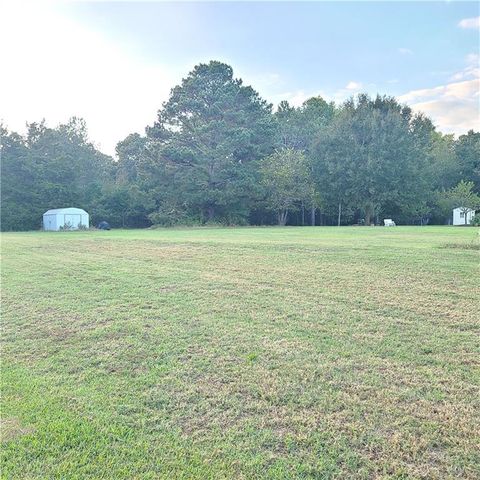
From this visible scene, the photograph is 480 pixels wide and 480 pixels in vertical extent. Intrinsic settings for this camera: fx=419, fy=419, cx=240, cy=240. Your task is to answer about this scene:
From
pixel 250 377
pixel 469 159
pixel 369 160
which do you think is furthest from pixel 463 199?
pixel 250 377

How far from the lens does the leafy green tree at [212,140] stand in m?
27.8

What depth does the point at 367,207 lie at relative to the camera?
102 ft

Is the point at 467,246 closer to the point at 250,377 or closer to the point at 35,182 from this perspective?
the point at 250,377

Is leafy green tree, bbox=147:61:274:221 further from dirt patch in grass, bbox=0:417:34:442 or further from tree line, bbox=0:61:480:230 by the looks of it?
dirt patch in grass, bbox=0:417:34:442

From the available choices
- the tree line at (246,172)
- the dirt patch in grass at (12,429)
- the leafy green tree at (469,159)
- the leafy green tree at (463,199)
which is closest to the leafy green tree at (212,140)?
the tree line at (246,172)

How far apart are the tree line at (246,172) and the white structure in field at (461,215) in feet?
1.46

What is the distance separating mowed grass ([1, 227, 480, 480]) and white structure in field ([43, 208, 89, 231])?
24420 mm

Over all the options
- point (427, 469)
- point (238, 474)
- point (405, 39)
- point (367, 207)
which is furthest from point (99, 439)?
point (367, 207)

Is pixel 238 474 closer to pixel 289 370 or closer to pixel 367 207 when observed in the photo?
pixel 289 370

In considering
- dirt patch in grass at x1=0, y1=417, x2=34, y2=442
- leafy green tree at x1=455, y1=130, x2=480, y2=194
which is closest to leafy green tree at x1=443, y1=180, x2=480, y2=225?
leafy green tree at x1=455, y1=130, x2=480, y2=194

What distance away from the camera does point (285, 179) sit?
1164 inches

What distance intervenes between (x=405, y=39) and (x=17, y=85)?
8242mm

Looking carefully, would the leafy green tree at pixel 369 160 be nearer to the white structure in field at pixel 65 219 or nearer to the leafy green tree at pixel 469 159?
the leafy green tree at pixel 469 159

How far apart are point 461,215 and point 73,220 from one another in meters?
28.1
